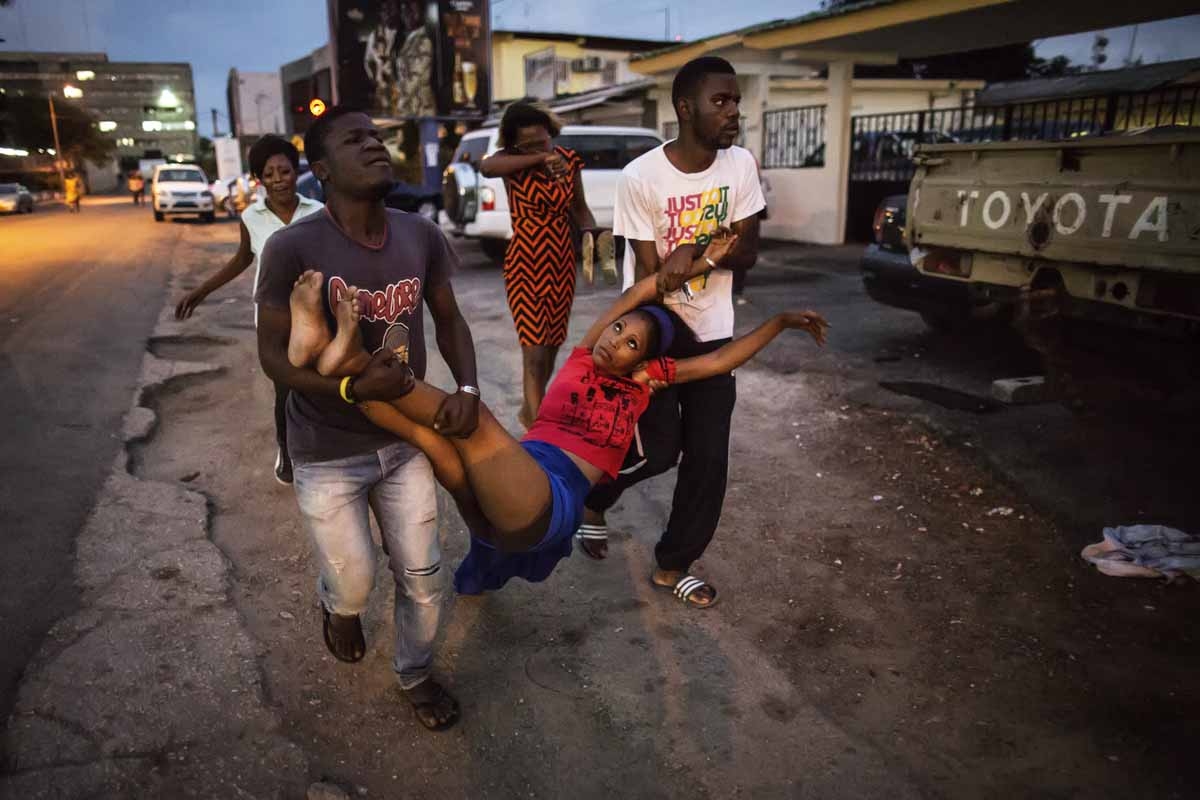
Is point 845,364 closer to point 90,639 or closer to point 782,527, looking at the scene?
point 782,527

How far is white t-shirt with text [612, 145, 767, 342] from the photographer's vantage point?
3131 millimetres

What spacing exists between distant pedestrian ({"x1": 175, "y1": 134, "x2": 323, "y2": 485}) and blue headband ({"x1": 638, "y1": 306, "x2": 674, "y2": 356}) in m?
1.77

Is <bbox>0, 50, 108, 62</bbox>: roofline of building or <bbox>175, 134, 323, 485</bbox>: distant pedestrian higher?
<bbox>0, 50, 108, 62</bbox>: roofline of building

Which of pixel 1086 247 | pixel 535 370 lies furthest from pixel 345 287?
pixel 1086 247

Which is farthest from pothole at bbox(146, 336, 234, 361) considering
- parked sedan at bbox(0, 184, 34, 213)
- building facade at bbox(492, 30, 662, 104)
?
parked sedan at bbox(0, 184, 34, 213)

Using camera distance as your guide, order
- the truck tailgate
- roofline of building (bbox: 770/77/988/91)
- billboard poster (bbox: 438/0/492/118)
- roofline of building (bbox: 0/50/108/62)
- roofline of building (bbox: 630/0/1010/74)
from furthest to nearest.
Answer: roofline of building (bbox: 0/50/108/62) < billboard poster (bbox: 438/0/492/118) < roofline of building (bbox: 770/77/988/91) < roofline of building (bbox: 630/0/1010/74) < the truck tailgate

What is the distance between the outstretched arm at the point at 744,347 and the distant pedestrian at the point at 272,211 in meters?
1.93

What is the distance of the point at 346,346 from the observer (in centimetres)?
205

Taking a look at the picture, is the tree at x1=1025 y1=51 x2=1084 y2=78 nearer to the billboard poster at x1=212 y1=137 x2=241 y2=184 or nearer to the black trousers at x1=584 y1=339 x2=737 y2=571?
the black trousers at x1=584 y1=339 x2=737 y2=571

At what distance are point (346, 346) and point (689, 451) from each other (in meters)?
1.53

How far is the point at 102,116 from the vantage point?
114750 mm

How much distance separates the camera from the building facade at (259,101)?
64938mm

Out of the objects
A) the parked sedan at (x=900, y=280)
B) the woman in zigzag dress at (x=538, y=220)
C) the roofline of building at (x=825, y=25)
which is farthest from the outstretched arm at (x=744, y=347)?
the roofline of building at (x=825, y=25)

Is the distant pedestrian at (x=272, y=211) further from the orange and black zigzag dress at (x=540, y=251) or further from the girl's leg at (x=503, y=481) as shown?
the girl's leg at (x=503, y=481)
